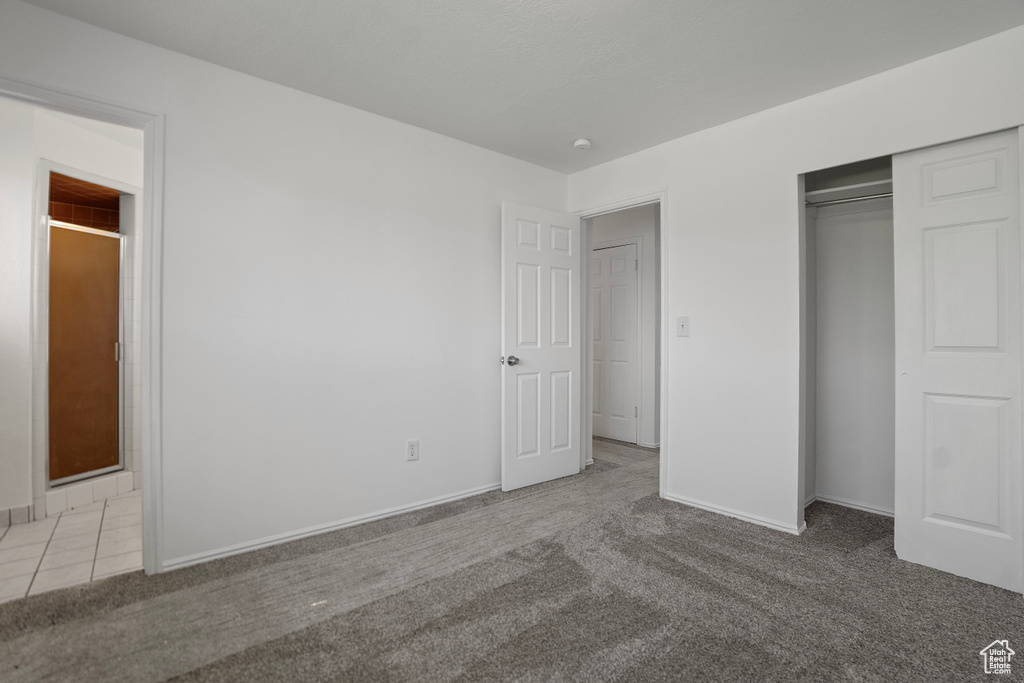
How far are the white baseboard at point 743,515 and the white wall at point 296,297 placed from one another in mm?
1327

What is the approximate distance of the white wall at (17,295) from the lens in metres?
2.95

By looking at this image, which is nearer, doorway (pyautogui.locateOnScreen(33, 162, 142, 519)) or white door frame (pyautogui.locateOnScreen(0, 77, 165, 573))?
white door frame (pyautogui.locateOnScreen(0, 77, 165, 573))

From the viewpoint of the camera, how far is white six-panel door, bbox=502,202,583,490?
360 cm

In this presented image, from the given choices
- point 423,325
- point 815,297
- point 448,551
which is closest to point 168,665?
point 448,551

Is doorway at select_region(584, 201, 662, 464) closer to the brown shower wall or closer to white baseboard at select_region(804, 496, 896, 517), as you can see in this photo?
white baseboard at select_region(804, 496, 896, 517)

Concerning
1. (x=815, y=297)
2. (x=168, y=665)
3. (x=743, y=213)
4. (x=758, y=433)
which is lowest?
(x=168, y=665)

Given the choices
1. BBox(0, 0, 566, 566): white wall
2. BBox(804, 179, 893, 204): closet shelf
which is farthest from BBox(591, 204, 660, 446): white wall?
BBox(0, 0, 566, 566): white wall

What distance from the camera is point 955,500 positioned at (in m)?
2.36

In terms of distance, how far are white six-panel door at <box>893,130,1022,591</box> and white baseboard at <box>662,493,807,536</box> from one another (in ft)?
1.54

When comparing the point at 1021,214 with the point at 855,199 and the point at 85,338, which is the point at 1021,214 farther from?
the point at 85,338

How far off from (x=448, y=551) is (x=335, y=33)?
254cm

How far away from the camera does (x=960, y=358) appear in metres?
2.35

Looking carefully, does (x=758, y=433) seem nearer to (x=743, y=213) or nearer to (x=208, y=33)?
(x=743, y=213)

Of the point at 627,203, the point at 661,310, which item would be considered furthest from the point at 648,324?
the point at 627,203
